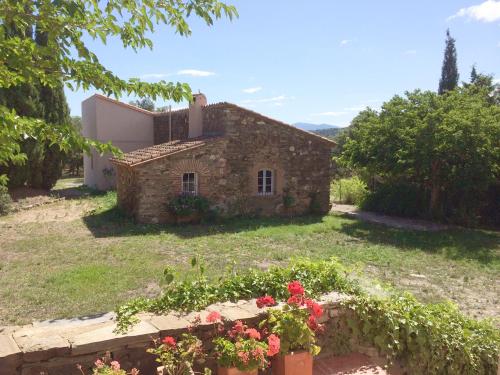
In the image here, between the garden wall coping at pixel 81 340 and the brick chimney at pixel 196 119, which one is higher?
the brick chimney at pixel 196 119

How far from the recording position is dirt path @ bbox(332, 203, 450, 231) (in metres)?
15.4

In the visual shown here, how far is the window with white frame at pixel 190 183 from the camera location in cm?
1515

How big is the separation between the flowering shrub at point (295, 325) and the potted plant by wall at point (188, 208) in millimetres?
10753

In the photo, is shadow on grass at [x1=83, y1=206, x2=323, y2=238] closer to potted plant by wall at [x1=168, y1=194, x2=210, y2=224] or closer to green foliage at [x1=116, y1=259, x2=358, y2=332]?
potted plant by wall at [x1=168, y1=194, x2=210, y2=224]

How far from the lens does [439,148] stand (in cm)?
1412

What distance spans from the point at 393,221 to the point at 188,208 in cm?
781

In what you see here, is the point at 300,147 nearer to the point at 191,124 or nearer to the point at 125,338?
the point at 191,124

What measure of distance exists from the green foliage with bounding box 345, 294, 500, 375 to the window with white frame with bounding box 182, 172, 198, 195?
1102 cm

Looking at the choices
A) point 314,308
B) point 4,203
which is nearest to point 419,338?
point 314,308

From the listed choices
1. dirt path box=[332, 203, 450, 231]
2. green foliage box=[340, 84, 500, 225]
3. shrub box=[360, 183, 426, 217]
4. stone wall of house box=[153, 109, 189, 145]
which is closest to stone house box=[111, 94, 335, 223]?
Result: dirt path box=[332, 203, 450, 231]

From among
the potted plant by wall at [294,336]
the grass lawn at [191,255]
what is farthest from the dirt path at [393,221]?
the potted plant by wall at [294,336]

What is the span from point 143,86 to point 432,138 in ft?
40.5

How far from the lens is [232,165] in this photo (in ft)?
51.9

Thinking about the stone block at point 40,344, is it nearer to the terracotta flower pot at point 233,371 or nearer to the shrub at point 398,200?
the terracotta flower pot at point 233,371
